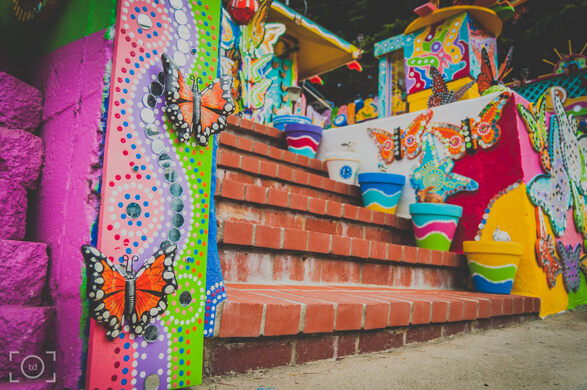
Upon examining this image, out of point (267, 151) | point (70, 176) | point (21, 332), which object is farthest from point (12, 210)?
point (267, 151)

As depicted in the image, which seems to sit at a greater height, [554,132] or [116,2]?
[554,132]

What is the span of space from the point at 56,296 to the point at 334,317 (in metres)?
0.94

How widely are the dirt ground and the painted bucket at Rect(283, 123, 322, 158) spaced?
2305mm

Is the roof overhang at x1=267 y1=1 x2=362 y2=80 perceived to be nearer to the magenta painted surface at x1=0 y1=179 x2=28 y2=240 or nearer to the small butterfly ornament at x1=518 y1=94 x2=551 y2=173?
the small butterfly ornament at x1=518 y1=94 x2=551 y2=173

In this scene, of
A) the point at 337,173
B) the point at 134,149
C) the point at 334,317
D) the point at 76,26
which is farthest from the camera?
the point at 337,173

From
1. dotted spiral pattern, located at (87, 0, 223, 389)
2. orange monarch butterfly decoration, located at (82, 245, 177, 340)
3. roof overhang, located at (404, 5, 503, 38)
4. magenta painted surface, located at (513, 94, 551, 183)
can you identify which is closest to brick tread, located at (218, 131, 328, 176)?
magenta painted surface, located at (513, 94, 551, 183)

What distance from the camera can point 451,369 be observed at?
1520 mm

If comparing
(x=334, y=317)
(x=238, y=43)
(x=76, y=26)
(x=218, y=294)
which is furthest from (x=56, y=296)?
(x=238, y=43)

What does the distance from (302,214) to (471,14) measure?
164 inches

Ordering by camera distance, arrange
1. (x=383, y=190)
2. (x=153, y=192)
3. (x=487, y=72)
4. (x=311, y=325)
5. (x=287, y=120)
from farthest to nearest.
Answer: (x=487, y=72)
(x=287, y=120)
(x=383, y=190)
(x=311, y=325)
(x=153, y=192)

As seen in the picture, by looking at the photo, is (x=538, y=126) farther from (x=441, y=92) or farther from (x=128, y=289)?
(x=128, y=289)

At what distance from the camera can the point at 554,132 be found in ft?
11.0

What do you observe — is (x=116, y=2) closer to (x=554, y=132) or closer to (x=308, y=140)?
(x=308, y=140)

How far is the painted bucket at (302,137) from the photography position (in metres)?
3.87
